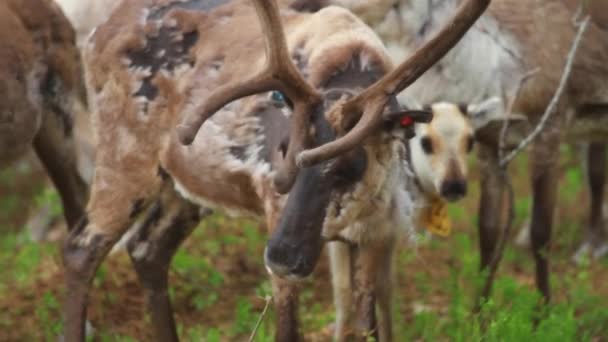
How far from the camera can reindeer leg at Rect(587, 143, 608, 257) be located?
9008 millimetres

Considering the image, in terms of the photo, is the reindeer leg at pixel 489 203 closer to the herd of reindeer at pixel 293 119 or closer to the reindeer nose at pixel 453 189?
the herd of reindeer at pixel 293 119

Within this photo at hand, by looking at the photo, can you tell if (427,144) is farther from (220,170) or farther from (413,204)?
(220,170)

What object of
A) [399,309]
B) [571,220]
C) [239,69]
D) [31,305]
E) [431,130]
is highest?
[239,69]

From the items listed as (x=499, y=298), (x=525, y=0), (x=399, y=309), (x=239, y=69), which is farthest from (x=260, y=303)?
(x=525, y=0)

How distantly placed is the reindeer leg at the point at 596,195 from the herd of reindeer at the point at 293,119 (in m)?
1.22

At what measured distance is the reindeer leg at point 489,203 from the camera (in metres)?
7.23

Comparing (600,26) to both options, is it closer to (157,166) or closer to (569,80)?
(569,80)

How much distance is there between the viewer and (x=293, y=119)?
4758 mm

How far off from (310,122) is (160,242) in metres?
1.75

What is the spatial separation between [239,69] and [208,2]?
1.70 ft

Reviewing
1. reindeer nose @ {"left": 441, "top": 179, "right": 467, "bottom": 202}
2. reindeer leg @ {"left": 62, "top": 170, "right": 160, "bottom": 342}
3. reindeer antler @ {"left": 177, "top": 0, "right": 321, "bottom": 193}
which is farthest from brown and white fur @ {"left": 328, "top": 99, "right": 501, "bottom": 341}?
reindeer leg @ {"left": 62, "top": 170, "right": 160, "bottom": 342}

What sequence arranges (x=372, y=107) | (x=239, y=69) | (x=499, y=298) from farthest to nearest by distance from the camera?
(x=499, y=298) → (x=239, y=69) → (x=372, y=107)

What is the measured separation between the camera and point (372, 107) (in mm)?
4676

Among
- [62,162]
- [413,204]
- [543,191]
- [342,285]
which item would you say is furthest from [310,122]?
[543,191]
